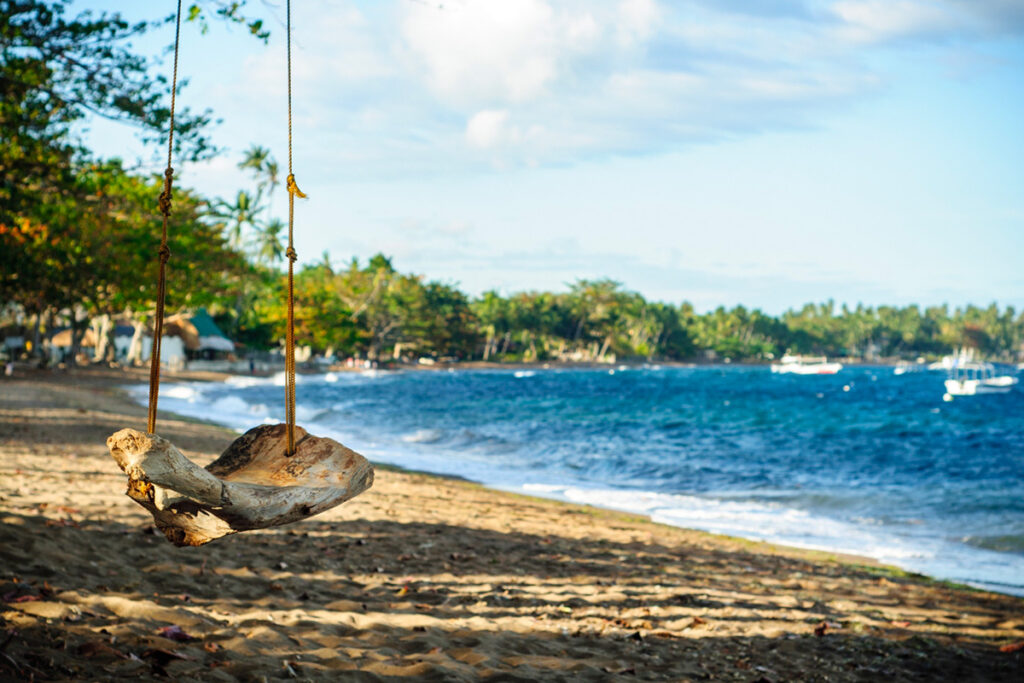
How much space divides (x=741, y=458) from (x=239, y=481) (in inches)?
850

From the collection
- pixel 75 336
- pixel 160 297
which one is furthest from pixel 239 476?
pixel 75 336

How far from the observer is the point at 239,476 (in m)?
2.93

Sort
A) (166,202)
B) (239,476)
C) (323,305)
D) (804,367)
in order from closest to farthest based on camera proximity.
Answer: (239,476) → (166,202) → (323,305) → (804,367)

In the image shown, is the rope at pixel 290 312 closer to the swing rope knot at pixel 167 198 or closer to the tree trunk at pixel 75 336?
the swing rope knot at pixel 167 198

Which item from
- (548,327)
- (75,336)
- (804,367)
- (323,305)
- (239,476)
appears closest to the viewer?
(239,476)

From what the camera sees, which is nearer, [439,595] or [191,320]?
[439,595]

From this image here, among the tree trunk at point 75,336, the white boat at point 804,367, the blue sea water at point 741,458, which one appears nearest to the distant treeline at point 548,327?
the white boat at point 804,367

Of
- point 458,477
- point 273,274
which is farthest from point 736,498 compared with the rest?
point 273,274

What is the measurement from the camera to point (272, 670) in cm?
388

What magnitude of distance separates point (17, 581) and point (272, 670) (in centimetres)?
168

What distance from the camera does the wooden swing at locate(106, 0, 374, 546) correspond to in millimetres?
2287

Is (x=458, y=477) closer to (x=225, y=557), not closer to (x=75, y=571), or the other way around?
(x=225, y=557)

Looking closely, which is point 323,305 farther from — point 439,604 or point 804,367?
point 804,367

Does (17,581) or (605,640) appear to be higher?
(17,581)
